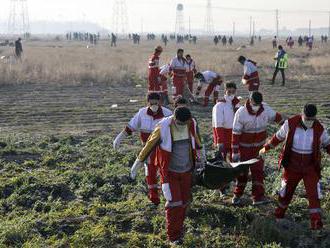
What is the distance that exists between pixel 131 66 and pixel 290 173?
2173 centimetres

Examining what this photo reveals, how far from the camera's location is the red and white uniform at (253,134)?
7.87m

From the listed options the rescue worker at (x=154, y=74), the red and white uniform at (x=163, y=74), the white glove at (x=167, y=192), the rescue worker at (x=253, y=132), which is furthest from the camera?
the rescue worker at (x=154, y=74)

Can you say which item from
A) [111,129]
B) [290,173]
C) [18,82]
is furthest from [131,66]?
[290,173]

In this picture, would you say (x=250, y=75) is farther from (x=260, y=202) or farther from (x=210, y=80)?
(x=260, y=202)

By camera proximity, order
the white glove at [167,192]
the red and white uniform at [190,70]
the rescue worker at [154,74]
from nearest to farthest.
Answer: the white glove at [167,192]
the red and white uniform at [190,70]
the rescue worker at [154,74]

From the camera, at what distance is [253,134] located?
7.93 m

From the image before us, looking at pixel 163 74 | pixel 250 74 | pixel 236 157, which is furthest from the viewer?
pixel 163 74

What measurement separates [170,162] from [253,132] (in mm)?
1534

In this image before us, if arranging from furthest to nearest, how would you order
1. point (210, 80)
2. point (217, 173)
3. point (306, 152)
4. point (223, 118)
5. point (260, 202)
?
point (210, 80), point (223, 118), point (260, 202), point (217, 173), point (306, 152)

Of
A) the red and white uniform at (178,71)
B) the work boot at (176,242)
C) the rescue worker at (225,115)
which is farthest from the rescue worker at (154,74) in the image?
the work boot at (176,242)

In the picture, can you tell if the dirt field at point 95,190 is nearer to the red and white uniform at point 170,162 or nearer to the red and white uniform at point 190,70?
the red and white uniform at point 170,162

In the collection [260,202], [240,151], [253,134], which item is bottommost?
[260,202]

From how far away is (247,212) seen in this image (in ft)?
25.6

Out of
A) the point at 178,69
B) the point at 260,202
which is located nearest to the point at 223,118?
the point at 260,202
